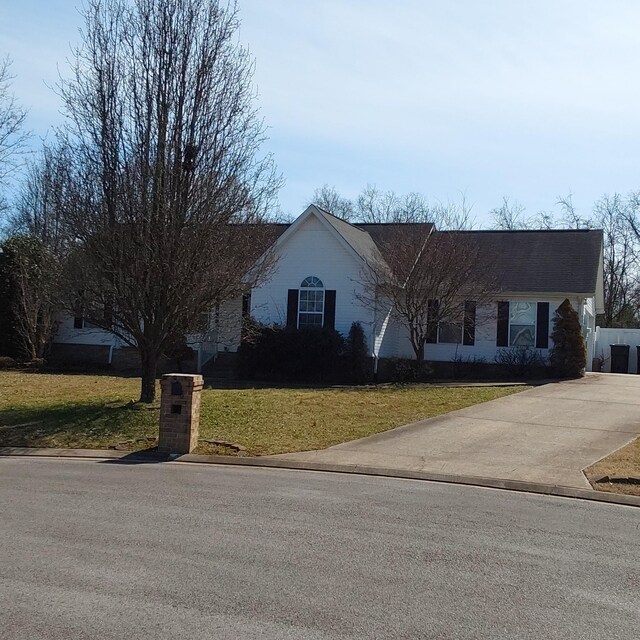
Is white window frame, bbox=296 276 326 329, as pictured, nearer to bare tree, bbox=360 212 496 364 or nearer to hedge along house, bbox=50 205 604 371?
hedge along house, bbox=50 205 604 371

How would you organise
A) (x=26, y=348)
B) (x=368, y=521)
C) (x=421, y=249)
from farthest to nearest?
(x=26, y=348)
(x=421, y=249)
(x=368, y=521)

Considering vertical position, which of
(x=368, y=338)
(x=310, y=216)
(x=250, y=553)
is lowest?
(x=250, y=553)

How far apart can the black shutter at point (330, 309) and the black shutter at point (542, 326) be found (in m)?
7.26

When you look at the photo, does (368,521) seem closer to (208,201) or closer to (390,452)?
(390,452)

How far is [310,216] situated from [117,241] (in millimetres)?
12781

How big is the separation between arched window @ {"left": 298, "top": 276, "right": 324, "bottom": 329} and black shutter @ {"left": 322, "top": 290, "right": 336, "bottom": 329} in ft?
0.58

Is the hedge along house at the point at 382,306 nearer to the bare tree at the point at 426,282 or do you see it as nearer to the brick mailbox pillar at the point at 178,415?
the bare tree at the point at 426,282

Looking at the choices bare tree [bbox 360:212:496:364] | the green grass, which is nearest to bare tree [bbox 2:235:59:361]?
the green grass

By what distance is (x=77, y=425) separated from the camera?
44.0ft

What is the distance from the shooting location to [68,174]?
45.3 ft

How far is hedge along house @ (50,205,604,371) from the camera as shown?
997 inches

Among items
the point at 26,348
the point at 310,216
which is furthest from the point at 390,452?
the point at 26,348

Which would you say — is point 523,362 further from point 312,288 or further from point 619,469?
point 619,469

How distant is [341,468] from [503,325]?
1741cm
